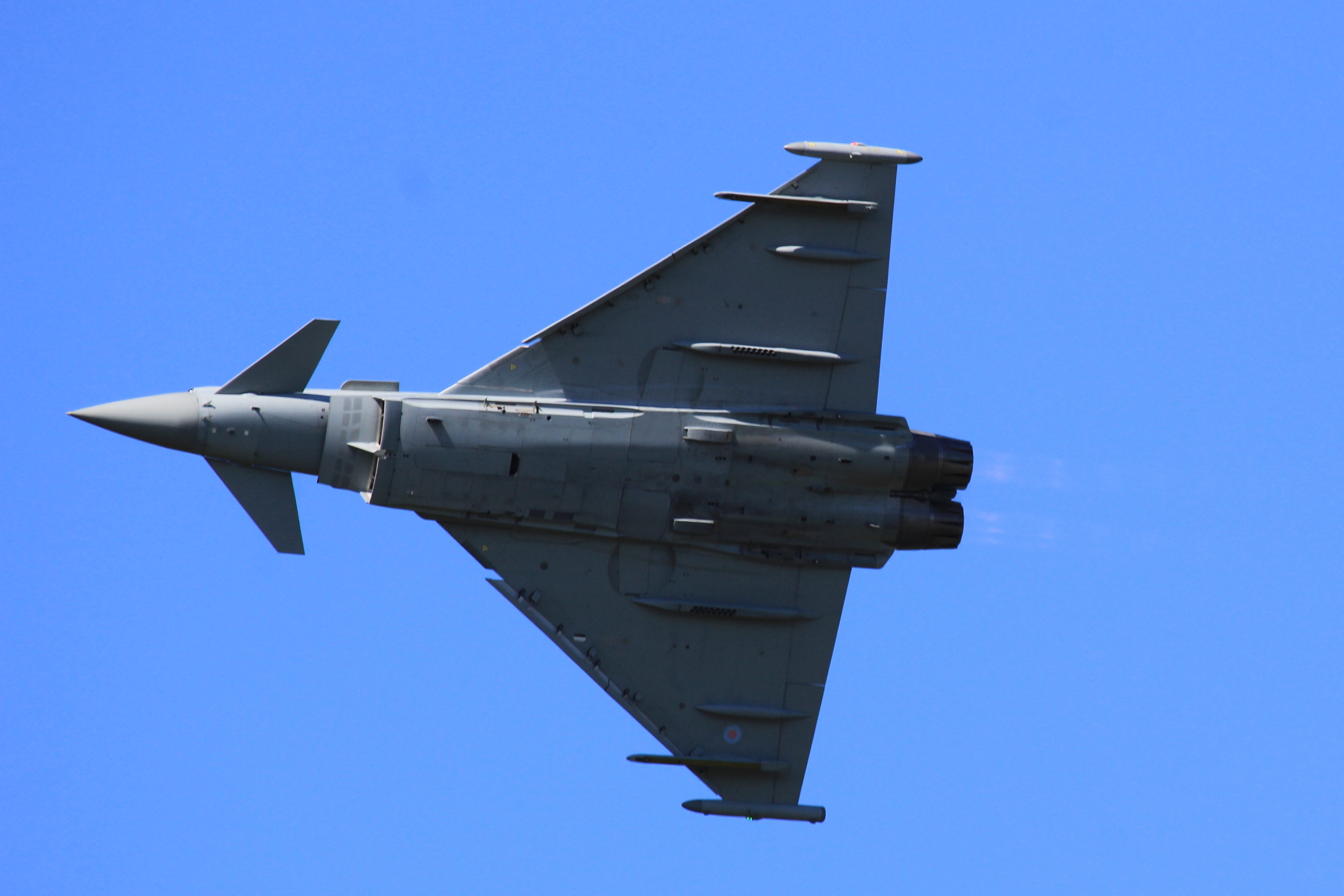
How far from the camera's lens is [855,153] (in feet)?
70.7

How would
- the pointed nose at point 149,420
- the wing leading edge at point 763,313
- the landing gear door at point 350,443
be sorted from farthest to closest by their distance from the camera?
the wing leading edge at point 763,313, the landing gear door at point 350,443, the pointed nose at point 149,420

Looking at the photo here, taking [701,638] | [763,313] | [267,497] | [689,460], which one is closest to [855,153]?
[763,313]

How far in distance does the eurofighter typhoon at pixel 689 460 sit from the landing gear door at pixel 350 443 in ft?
0.07

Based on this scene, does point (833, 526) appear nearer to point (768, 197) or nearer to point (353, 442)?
point (768, 197)

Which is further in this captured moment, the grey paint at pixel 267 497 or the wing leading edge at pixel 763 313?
the wing leading edge at pixel 763 313

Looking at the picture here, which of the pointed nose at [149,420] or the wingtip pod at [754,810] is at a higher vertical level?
the pointed nose at [149,420]

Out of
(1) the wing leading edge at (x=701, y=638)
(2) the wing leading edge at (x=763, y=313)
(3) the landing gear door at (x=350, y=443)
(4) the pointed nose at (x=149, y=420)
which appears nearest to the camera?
(4) the pointed nose at (x=149, y=420)

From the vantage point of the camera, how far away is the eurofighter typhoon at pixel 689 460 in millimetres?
20734

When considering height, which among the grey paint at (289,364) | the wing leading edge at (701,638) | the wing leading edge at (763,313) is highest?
the wing leading edge at (763,313)

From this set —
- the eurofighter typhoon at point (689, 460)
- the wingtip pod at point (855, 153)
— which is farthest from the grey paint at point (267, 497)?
the wingtip pod at point (855, 153)

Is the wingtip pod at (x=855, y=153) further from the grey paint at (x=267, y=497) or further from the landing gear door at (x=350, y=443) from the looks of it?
the grey paint at (x=267, y=497)

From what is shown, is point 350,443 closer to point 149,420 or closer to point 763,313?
point 149,420

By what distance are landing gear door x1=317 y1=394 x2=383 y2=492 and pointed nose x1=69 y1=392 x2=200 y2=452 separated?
5.31 feet

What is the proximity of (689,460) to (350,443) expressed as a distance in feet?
13.9
